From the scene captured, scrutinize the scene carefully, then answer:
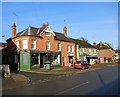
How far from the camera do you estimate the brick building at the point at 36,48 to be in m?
39.2

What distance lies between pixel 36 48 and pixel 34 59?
2029 mm

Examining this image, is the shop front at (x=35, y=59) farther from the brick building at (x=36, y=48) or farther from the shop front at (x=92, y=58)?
the shop front at (x=92, y=58)

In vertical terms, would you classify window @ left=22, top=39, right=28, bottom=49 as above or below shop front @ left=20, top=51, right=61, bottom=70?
above

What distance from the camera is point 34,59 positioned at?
39.9 metres

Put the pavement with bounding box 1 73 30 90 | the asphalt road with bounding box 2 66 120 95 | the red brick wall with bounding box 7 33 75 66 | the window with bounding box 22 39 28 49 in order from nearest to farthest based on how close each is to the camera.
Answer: the asphalt road with bounding box 2 66 120 95
the pavement with bounding box 1 73 30 90
the window with bounding box 22 39 28 49
the red brick wall with bounding box 7 33 75 66

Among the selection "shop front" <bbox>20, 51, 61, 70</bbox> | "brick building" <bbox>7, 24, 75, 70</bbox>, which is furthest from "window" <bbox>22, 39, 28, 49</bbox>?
"shop front" <bbox>20, 51, 61, 70</bbox>

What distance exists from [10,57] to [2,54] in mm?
2579

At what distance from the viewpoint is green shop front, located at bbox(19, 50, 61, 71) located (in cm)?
3859

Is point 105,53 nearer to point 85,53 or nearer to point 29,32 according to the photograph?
point 85,53

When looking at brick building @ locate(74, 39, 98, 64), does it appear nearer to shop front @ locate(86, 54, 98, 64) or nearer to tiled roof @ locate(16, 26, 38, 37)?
shop front @ locate(86, 54, 98, 64)

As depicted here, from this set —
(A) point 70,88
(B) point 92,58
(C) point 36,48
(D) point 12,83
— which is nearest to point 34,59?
(C) point 36,48

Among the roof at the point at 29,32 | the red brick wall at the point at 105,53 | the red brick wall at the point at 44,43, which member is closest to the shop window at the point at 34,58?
the red brick wall at the point at 44,43

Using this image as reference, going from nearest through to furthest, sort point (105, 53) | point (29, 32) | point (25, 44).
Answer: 1. point (25, 44)
2. point (29, 32)
3. point (105, 53)

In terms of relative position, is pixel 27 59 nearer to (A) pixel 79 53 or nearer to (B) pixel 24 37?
(B) pixel 24 37
